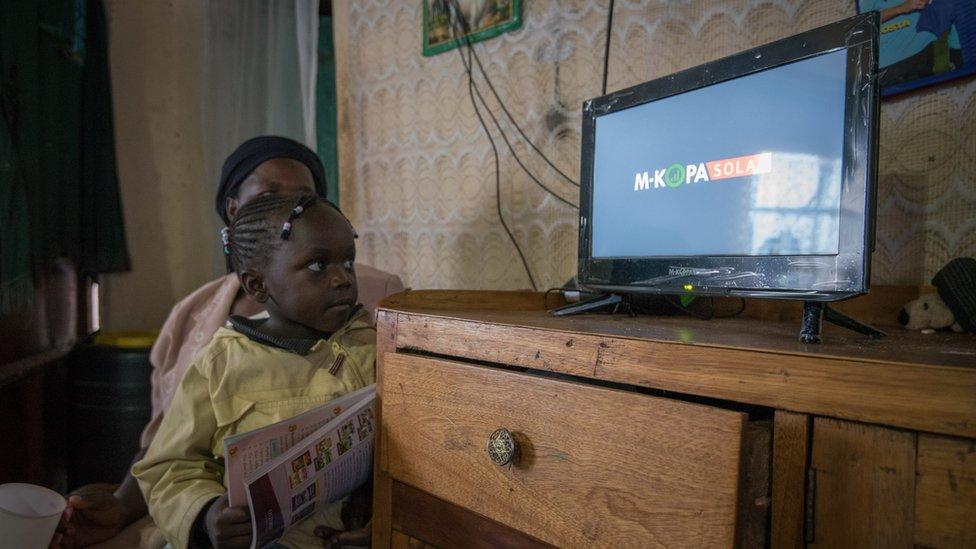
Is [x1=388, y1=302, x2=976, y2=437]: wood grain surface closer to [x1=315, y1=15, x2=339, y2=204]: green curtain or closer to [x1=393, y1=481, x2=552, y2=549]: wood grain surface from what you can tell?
[x1=393, y1=481, x2=552, y2=549]: wood grain surface

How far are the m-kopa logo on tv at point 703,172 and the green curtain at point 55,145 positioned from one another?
4.62 ft

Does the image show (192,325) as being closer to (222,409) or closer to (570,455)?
(222,409)

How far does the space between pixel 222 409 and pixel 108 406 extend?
89cm

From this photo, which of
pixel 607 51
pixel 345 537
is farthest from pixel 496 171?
pixel 345 537

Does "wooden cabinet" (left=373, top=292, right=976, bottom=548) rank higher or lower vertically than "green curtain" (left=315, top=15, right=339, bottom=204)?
lower

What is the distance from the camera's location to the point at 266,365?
35.9 inches

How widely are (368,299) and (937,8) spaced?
117 centimetres

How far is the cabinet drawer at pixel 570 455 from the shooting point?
46 centimetres

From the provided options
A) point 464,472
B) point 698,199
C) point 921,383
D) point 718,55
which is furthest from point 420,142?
point 921,383

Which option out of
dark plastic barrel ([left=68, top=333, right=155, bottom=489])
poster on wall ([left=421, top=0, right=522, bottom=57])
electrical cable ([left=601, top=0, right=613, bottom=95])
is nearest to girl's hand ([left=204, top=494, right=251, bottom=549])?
dark plastic barrel ([left=68, top=333, right=155, bottom=489])

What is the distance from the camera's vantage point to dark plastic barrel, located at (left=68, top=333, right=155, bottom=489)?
149 centimetres

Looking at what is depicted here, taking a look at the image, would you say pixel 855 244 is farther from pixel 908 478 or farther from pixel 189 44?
pixel 189 44

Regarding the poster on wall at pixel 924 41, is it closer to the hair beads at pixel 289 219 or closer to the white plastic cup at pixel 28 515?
the hair beads at pixel 289 219

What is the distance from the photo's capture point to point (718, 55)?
108 cm
